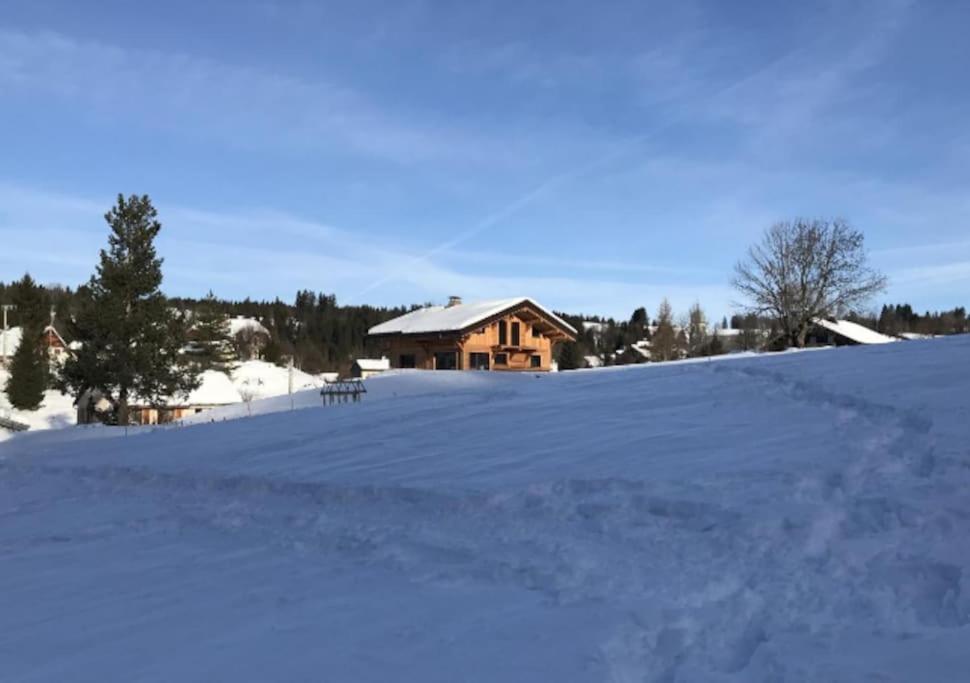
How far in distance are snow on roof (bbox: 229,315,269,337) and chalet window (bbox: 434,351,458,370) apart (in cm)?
7790

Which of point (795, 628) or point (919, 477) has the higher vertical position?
point (919, 477)

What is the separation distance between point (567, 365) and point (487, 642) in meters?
71.6

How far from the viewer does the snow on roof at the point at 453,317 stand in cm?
4544

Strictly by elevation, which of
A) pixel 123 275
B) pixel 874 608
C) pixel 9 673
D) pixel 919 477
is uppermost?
pixel 123 275

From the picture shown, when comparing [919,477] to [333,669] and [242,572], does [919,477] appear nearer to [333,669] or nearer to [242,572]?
[333,669]

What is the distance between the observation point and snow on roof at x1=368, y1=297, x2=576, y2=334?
45.4 m

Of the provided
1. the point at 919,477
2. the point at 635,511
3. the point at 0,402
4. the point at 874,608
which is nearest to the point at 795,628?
the point at 874,608

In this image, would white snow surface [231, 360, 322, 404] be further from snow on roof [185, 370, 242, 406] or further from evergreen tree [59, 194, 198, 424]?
evergreen tree [59, 194, 198, 424]

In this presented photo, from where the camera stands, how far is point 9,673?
5.48m

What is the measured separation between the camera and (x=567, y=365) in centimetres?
7656

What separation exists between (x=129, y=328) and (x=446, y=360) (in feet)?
62.7

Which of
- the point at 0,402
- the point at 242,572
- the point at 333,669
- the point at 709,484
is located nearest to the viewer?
the point at 333,669

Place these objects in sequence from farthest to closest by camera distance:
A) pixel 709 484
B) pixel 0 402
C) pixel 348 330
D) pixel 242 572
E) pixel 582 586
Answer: pixel 348 330
pixel 0 402
pixel 709 484
pixel 242 572
pixel 582 586

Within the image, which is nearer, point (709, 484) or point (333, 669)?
point (333, 669)
